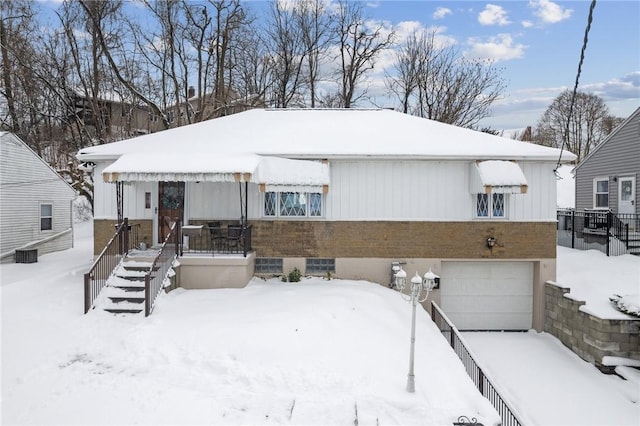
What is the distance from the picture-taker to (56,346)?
8.06 m

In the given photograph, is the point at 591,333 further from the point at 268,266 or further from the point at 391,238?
the point at 268,266

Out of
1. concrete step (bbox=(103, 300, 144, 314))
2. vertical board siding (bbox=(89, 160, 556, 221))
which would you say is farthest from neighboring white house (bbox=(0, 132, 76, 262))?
concrete step (bbox=(103, 300, 144, 314))

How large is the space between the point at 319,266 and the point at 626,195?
1641 centimetres

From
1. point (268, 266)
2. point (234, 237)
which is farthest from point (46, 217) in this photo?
point (268, 266)

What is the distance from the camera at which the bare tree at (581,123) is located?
168 ft

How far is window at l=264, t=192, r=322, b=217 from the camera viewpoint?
42.0 feet

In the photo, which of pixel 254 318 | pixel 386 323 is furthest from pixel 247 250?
pixel 386 323

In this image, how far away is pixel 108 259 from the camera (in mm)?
10633

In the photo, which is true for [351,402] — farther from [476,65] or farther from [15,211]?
[476,65]

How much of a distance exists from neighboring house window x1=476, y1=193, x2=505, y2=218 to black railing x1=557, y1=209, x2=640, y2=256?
567 centimetres

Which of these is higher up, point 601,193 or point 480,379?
point 601,193

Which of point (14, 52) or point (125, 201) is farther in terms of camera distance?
point (14, 52)

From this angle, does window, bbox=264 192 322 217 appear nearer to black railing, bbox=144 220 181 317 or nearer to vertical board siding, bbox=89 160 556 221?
vertical board siding, bbox=89 160 556 221

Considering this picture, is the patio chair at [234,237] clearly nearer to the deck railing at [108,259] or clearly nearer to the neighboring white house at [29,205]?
the deck railing at [108,259]
